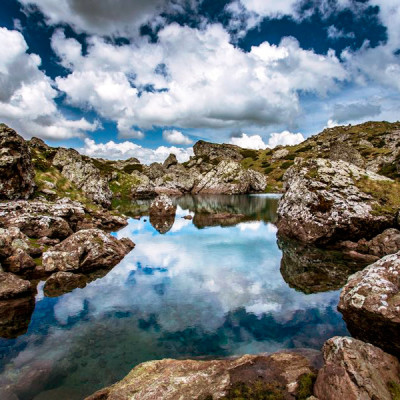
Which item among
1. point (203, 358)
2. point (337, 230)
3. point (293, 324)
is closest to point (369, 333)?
point (293, 324)

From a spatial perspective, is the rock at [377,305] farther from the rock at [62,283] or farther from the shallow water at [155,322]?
the rock at [62,283]

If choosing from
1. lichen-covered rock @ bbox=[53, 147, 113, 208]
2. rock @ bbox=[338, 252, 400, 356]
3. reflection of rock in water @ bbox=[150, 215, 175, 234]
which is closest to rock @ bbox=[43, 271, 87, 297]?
rock @ bbox=[338, 252, 400, 356]

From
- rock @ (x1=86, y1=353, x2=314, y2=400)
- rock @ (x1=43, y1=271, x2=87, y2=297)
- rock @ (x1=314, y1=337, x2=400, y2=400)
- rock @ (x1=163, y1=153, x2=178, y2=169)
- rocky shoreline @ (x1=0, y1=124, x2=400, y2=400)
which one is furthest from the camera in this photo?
rock @ (x1=163, y1=153, x2=178, y2=169)

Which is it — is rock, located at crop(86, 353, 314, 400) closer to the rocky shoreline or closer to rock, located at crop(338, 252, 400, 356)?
the rocky shoreline

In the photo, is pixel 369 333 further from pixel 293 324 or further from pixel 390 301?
pixel 293 324

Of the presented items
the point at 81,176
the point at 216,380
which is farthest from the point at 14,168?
the point at 216,380

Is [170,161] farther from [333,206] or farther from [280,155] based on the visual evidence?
[333,206]

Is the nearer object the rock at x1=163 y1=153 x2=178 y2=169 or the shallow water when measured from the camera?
the shallow water

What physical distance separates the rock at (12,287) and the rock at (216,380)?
11692 mm

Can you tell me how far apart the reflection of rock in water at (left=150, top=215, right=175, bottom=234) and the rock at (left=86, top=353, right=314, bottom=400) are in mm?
33852

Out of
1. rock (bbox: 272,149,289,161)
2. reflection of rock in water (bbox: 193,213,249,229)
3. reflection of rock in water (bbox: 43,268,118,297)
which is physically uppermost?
rock (bbox: 272,149,289,161)

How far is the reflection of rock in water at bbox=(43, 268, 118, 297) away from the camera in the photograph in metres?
19.7

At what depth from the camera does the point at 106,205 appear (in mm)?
69625

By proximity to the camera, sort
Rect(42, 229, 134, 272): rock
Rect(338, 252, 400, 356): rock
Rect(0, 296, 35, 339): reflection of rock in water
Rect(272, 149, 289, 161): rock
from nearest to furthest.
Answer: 1. Rect(338, 252, 400, 356): rock
2. Rect(0, 296, 35, 339): reflection of rock in water
3. Rect(42, 229, 134, 272): rock
4. Rect(272, 149, 289, 161): rock
